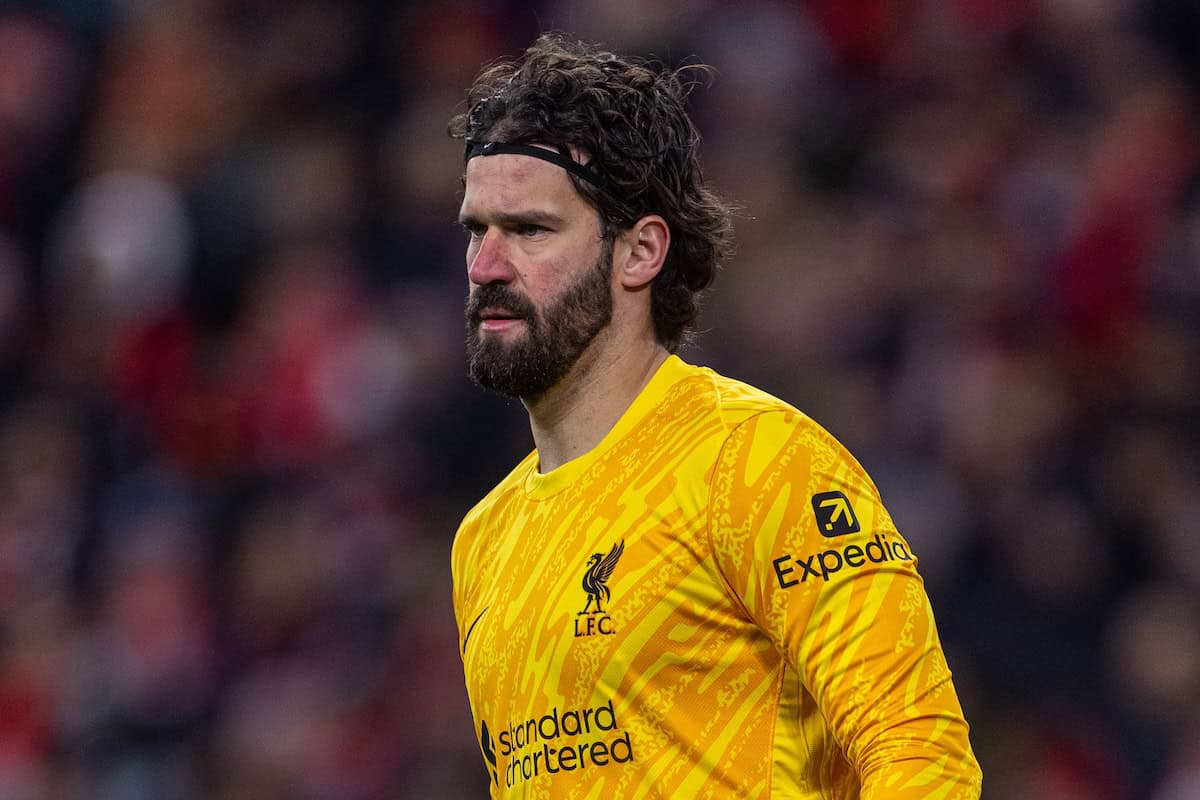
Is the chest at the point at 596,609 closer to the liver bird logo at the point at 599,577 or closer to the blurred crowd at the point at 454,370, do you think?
the liver bird logo at the point at 599,577

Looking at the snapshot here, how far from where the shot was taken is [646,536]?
363 cm

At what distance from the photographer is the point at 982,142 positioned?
9.02 m

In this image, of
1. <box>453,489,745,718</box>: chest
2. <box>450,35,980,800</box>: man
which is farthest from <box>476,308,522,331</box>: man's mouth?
<box>453,489,745,718</box>: chest

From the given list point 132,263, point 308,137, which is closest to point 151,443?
point 132,263

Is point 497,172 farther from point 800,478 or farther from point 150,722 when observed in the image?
point 150,722

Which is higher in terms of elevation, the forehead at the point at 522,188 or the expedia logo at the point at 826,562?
the forehead at the point at 522,188

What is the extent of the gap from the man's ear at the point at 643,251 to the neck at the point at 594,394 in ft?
0.44

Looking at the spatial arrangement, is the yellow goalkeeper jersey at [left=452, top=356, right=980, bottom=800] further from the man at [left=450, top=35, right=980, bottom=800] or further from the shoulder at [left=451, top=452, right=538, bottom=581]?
the shoulder at [left=451, top=452, right=538, bottom=581]

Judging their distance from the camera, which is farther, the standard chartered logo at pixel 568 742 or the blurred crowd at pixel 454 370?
the blurred crowd at pixel 454 370

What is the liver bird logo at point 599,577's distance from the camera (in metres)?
3.62

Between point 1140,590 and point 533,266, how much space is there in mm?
4618

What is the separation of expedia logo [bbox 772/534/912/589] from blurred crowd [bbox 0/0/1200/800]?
4.14 meters

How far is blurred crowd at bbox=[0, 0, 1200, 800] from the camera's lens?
7.83 m

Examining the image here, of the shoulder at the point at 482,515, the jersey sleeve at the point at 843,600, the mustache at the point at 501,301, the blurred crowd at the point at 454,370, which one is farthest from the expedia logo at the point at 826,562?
the blurred crowd at the point at 454,370
